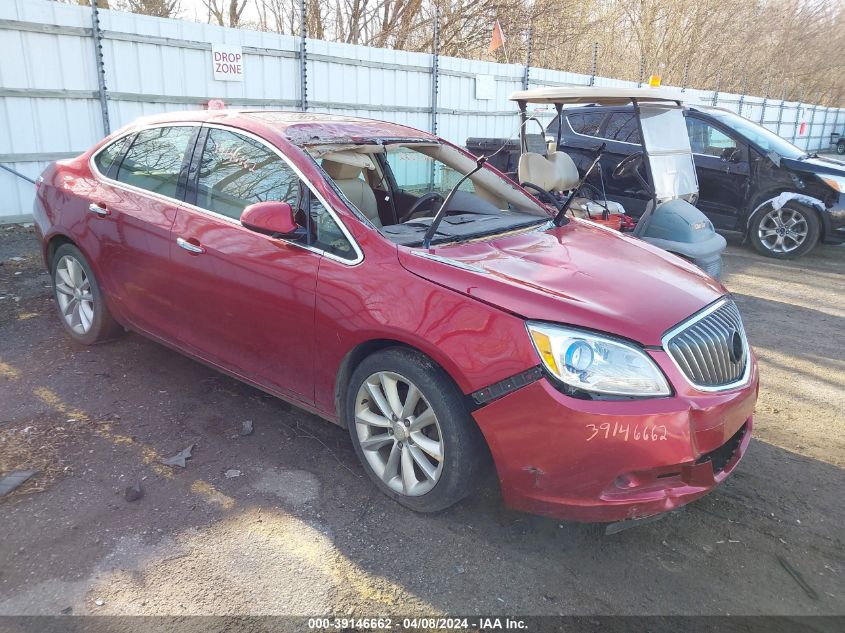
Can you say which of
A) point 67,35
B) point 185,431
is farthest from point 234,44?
point 185,431

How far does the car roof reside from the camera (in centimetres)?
356

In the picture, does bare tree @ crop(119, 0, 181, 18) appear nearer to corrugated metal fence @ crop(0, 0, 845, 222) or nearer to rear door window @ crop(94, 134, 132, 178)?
corrugated metal fence @ crop(0, 0, 845, 222)

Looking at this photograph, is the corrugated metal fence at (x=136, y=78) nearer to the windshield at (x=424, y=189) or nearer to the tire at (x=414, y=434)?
the windshield at (x=424, y=189)

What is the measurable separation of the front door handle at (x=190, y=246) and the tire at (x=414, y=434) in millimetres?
1208

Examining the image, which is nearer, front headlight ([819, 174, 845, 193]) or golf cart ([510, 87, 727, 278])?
golf cart ([510, 87, 727, 278])

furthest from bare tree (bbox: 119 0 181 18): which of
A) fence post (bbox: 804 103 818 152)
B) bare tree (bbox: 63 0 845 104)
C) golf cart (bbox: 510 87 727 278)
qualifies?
fence post (bbox: 804 103 818 152)

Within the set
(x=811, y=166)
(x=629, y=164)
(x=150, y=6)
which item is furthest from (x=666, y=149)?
(x=150, y=6)

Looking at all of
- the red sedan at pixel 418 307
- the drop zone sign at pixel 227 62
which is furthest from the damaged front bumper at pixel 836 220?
the drop zone sign at pixel 227 62

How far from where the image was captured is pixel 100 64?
7906 millimetres

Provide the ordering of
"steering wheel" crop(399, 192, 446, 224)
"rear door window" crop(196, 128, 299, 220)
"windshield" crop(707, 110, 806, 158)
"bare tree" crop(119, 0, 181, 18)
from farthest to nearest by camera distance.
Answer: "bare tree" crop(119, 0, 181, 18)
"windshield" crop(707, 110, 806, 158)
"steering wheel" crop(399, 192, 446, 224)
"rear door window" crop(196, 128, 299, 220)

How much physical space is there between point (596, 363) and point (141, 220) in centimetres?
285

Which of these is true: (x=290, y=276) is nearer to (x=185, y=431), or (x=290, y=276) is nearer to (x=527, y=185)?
(x=185, y=431)

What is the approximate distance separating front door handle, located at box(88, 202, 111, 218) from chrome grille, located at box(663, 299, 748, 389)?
3.45m

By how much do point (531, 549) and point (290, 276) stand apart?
1.68 m
